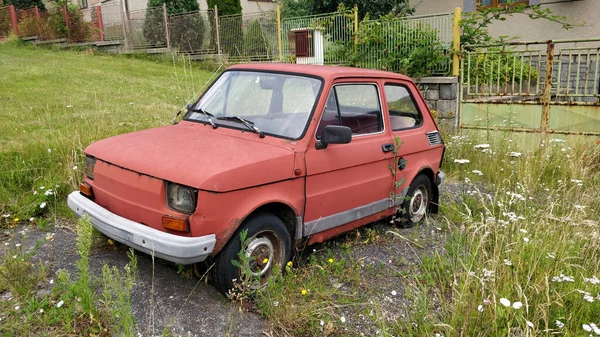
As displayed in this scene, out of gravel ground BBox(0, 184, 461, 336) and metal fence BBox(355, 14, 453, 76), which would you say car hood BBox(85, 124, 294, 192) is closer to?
gravel ground BBox(0, 184, 461, 336)

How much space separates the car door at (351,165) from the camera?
409cm

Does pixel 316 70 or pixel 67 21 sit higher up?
pixel 67 21

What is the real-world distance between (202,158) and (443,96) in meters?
7.39

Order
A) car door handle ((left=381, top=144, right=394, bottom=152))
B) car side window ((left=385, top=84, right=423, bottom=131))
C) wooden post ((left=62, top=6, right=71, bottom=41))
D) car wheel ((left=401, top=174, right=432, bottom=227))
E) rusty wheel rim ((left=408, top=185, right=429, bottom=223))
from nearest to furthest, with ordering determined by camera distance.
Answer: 1. car door handle ((left=381, top=144, right=394, bottom=152))
2. car side window ((left=385, top=84, right=423, bottom=131))
3. car wheel ((left=401, top=174, right=432, bottom=227))
4. rusty wheel rim ((left=408, top=185, right=429, bottom=223))
5. wooden post ((left=62, top=6, right=71, bottom=41))

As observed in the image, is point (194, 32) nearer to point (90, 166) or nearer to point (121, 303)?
point (90, 166)

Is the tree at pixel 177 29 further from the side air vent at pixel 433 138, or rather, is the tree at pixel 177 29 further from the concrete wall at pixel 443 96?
the side air vent at pixel 433 138

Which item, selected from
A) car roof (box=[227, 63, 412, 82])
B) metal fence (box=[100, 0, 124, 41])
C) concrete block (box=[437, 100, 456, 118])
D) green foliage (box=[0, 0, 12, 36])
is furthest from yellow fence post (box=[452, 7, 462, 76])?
green foliage (box=[0, 0, 12, 36])

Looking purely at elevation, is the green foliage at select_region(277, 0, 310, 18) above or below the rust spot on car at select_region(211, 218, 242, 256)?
above

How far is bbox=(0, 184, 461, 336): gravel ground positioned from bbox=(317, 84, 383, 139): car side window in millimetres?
1128

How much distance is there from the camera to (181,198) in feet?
11.3

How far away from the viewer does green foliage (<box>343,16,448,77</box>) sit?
10000 millimetres

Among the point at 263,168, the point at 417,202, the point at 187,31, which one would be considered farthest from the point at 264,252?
the point at 187,31

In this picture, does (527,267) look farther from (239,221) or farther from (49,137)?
(49,137)

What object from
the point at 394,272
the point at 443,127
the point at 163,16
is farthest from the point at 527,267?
the point at 163,16
